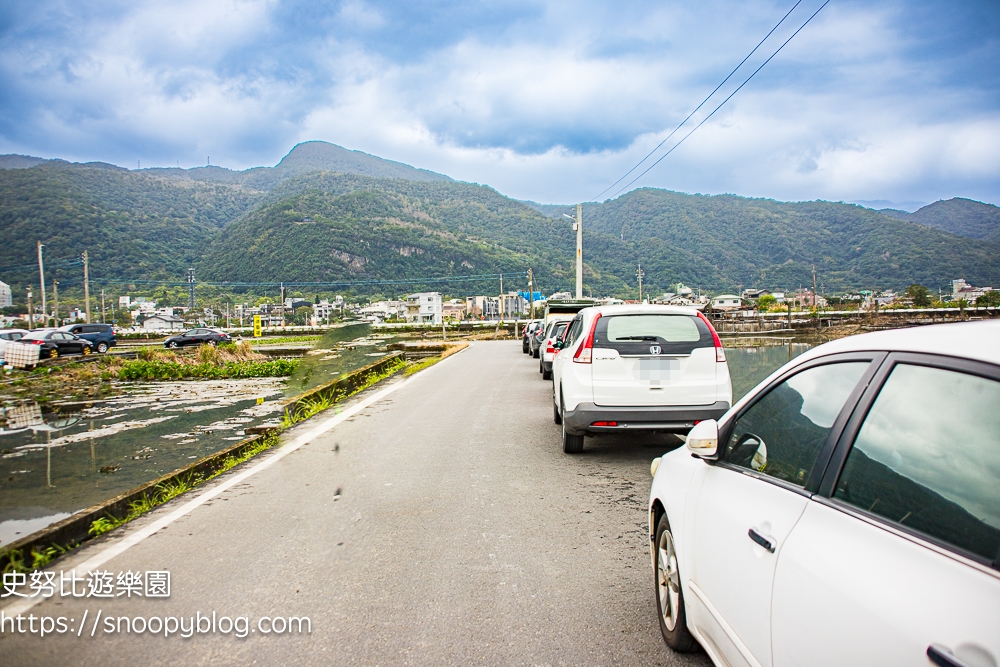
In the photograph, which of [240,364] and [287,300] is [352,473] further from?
[287,300]

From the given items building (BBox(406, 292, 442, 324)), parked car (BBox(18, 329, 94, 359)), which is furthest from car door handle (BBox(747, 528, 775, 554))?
building (BBox(406, 292, 442, 324))

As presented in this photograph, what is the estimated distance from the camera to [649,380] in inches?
284

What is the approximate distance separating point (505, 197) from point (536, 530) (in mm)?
165306

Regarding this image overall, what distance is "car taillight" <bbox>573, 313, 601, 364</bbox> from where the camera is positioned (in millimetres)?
7383

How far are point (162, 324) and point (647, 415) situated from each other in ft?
272

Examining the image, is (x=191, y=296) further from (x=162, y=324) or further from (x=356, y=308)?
(x=356, y=308)

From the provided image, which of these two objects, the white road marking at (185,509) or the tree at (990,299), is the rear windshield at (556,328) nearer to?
the white road marking at (185,509)

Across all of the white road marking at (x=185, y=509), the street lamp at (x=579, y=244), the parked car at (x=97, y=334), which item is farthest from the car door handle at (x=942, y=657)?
the parked car at (x=97, y=334)

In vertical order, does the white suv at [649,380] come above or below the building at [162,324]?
above

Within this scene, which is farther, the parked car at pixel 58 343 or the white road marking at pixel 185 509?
the parked car at pixel 58 343

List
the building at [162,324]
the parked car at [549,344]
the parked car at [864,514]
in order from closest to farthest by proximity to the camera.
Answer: the parked car at [864,514] < the parked car at [549,344] < the building at [162,324]

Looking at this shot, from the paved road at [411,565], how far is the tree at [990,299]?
53.1ft

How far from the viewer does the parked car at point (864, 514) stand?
1.53m

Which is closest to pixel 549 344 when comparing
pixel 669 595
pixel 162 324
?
pixel 669 595
